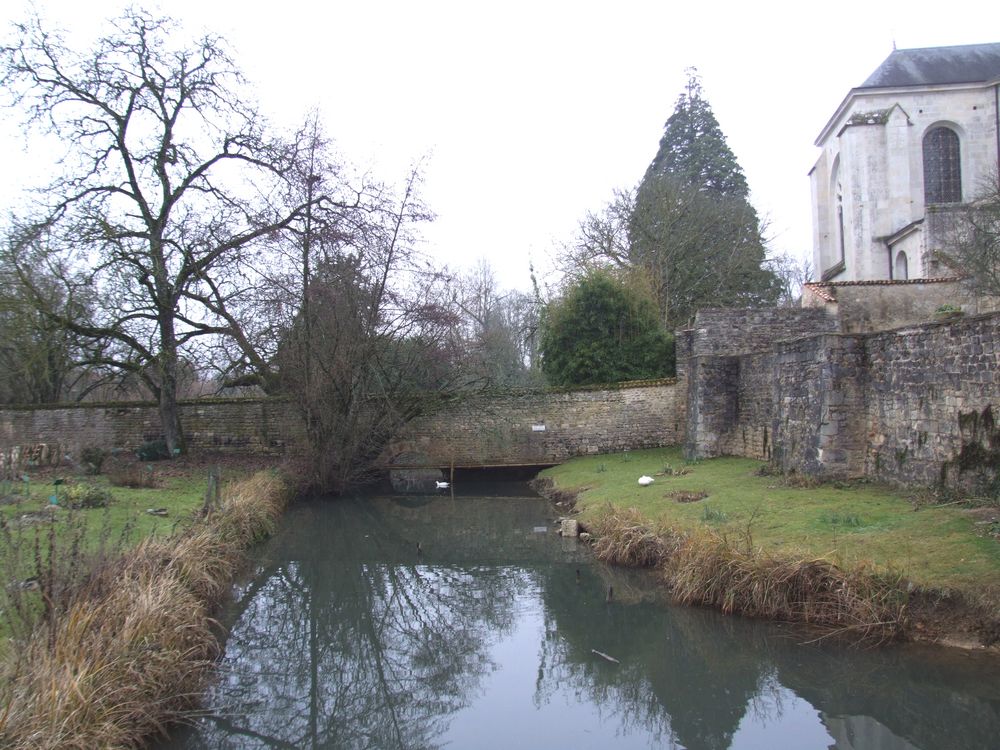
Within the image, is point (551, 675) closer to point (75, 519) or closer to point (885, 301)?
point (75, 519)

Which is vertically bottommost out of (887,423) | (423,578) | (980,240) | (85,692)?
(423,578)

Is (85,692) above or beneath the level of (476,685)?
above

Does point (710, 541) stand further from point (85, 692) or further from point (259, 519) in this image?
point (259, 519)

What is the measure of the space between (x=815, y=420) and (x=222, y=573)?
8.74 meters

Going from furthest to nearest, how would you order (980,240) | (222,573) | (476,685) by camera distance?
(980,240) < (222,573) < (476,685)

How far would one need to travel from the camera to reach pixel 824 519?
8445mm

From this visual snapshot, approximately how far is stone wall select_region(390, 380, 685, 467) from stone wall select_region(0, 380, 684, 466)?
3 cm

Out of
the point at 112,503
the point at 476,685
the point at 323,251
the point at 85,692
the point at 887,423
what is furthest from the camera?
the point at 323,251

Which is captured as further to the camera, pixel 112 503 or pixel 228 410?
pixel 228 410

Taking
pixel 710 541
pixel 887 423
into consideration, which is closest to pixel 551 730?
pixel 710 541

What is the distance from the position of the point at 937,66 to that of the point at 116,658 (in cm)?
3278

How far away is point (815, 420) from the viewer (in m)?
11.2

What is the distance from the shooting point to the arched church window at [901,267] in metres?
25.3

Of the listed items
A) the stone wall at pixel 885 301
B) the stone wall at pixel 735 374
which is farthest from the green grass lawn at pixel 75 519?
the stone wall at pixel 885 301
